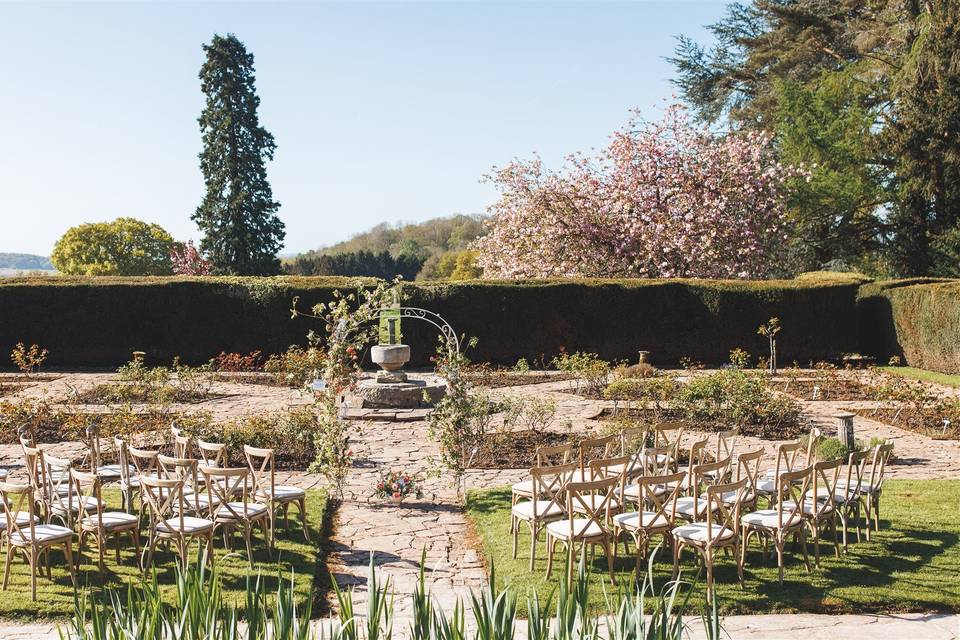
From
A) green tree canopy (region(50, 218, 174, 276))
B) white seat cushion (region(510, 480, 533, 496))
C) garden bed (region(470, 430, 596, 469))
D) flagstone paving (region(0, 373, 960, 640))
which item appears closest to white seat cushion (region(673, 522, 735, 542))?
flagstone paving (region(0, 373, 960, 640))

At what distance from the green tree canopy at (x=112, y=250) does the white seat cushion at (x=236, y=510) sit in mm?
38172

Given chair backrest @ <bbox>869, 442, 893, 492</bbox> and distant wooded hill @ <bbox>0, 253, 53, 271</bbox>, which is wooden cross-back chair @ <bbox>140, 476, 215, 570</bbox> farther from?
distant wooded hill @ <bbox>0, 253, 53, 271</bbox>

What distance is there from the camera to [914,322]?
19.0 meters

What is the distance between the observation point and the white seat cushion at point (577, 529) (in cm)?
633

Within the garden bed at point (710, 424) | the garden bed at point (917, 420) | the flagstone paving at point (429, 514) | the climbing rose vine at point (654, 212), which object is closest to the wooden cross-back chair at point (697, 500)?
the flagstone paving at point (429, 514)

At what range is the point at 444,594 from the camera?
6.17 meters

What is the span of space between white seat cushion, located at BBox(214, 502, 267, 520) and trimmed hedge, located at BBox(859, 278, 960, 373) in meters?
15.5

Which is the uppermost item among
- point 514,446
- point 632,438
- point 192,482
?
point 632,438

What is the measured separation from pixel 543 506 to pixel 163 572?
3.00 meters

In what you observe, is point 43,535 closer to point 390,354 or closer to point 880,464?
point 880,464

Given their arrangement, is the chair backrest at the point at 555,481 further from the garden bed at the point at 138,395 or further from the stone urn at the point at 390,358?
the garden bed at the point at 138,395

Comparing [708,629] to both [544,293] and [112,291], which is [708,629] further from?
[112,291]

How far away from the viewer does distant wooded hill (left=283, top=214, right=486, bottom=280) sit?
154ft

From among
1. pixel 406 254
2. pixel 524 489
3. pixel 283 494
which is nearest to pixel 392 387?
pixel 283 494
